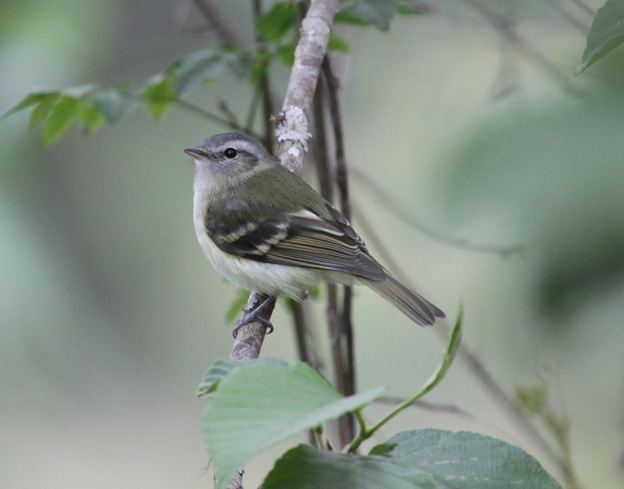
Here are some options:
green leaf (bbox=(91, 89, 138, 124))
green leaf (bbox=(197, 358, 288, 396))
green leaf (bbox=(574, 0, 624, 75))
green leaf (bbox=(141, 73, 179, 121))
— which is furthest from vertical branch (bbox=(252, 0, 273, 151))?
green leaf (bbox=(197, 358, 288, 396))

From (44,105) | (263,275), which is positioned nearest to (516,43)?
(263,275)

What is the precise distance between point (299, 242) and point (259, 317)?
0.67 metres

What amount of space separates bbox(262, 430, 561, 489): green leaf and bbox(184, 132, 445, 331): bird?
5.06ft

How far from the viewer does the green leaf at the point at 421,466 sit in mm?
960

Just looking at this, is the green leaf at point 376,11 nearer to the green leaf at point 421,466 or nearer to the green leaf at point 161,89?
the green leaf at point 161,89

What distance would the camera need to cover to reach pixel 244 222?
9.43 ft

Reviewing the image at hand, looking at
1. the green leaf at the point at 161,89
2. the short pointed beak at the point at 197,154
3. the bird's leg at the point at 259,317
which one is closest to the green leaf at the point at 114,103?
the green leaf at the point at 161,89

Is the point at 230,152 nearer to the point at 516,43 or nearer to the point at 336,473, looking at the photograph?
the point at 516,43

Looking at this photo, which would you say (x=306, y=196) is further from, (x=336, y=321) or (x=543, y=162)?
(x=543, y=162)

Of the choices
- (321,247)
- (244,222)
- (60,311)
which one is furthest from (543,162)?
(60,311)

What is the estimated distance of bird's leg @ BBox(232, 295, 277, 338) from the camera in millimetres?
2167

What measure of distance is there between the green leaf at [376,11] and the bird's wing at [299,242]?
0.81 m

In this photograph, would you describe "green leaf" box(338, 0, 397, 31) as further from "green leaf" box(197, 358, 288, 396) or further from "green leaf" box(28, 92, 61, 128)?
"green leaf" box(197, 358, 288, 396)

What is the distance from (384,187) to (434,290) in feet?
2.75
